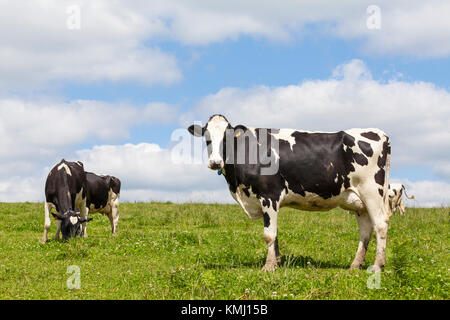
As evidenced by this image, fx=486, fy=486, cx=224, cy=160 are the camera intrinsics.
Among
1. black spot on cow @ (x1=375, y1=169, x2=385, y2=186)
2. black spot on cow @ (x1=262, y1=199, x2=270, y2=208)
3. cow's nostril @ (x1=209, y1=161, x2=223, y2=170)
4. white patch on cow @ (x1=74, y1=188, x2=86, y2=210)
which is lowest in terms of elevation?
white patch on cow @ (x1=74, y1=188, x2=86, y2=210)

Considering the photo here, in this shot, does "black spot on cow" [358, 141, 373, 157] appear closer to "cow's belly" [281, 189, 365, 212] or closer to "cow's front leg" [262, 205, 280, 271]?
"cow's belly" [281, 189, 365, 212]

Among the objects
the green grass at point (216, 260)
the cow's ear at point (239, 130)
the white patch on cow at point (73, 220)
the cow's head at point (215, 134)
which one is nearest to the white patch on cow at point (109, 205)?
the green grass at point (216, 260)

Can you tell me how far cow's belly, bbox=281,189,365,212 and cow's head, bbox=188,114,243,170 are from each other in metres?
1.87

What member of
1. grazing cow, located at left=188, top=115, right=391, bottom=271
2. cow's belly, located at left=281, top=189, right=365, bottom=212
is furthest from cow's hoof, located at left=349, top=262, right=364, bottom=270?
cow's belly, located at left=281, top=189, right=365, bottom=212

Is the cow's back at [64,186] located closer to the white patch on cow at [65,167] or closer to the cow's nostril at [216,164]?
the white patch on cow at [65,167]

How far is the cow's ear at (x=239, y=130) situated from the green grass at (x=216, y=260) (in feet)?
9.68

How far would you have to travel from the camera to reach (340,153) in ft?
36.6

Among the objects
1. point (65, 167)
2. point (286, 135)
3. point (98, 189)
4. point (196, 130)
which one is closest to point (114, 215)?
point (98, 189)

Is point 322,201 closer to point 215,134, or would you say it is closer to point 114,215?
point 215,134

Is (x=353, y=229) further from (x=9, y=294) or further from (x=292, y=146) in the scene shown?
(x=9, y=294)

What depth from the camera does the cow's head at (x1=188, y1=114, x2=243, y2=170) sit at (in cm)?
1006
